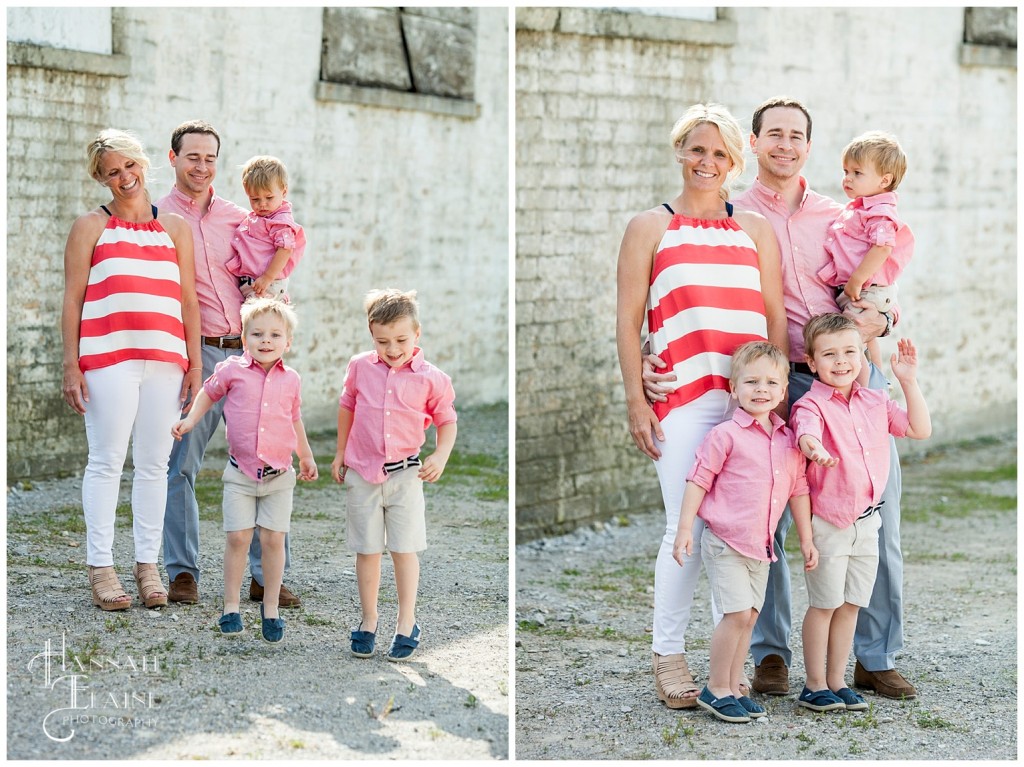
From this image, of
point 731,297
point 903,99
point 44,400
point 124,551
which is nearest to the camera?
point 731,297

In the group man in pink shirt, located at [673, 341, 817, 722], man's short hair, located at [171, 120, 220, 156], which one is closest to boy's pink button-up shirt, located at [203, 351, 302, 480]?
man's short hair, located at [171, 120, 220, 156]

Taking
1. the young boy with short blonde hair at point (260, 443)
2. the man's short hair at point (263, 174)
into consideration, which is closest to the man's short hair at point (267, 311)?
the young boy with short blonde hair at point (260, 443)

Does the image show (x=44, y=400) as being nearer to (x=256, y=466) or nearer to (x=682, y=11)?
(x=256, y=466)

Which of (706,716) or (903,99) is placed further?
(903,99)

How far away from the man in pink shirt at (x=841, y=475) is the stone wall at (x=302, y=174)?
449 cm

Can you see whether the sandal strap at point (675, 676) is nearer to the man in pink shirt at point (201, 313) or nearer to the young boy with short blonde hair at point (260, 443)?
the young boy with short blonde hair at point (260, 443)

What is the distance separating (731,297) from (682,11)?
3880 mm

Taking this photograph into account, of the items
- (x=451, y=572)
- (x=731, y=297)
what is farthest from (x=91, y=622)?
(x=731, y=297)

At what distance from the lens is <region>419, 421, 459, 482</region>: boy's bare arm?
13.3 feet

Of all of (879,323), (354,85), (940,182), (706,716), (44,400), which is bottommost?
(706,716)

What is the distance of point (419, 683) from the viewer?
4.07m

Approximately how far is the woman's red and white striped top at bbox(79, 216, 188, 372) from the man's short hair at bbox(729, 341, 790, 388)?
195cm

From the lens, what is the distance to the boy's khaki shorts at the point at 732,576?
153 inches

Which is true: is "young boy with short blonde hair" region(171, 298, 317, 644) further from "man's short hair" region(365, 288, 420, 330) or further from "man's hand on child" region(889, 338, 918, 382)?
"man's hand on child" region(889, 338, 918, 382)
